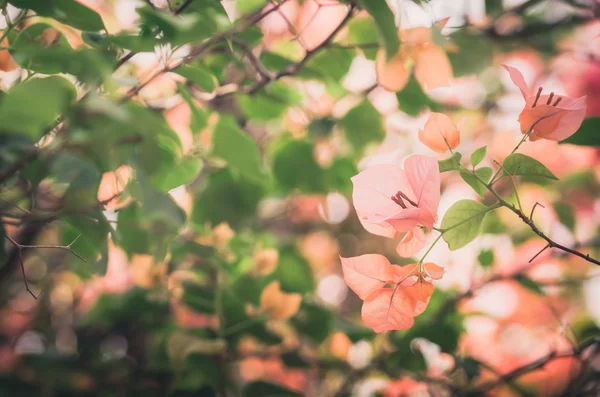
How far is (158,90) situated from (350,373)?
0.57 m

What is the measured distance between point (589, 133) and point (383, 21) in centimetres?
30

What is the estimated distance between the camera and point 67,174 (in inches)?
13.9

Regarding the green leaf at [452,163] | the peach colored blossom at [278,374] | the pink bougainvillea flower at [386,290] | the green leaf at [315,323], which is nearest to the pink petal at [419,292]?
the pink bougainvillea flower at [386,290]

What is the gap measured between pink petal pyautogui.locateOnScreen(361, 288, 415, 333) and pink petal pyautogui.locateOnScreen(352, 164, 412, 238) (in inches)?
2.1

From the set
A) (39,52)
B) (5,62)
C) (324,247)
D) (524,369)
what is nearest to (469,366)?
(524,369)

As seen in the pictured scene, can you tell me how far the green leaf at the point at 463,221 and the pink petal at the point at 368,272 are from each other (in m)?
0.06

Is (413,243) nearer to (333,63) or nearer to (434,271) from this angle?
(434,271)

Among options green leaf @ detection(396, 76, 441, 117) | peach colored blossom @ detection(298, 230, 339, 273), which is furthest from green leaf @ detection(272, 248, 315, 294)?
peach colored blossom @ detection(298, 230, 339, 273)

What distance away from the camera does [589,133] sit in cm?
45

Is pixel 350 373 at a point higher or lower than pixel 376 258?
lower

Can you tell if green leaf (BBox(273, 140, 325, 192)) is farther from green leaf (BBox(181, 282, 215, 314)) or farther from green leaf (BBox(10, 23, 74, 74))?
green leaf (BBox(10, 23, 74, 74))

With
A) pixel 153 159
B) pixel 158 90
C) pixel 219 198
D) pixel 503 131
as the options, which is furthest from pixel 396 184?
pixel 503 131

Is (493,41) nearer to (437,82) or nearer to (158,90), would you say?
(437,82)

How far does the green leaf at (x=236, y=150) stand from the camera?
0.44 meters
